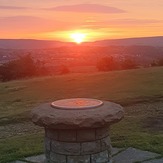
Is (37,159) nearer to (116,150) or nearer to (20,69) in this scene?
(116,150)

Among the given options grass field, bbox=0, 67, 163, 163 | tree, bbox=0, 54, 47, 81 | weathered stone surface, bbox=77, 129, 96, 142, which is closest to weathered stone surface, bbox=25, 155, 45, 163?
grass field, bbox=0, 67, 163, 163

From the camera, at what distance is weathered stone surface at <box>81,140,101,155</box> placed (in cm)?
516

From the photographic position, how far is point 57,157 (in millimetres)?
5297

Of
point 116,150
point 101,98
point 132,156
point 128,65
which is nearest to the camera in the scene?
point 132,156

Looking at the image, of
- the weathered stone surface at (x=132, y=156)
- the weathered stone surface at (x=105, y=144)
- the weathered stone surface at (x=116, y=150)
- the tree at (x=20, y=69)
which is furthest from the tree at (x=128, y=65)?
the weathered stone surface at (x=105, y=144)

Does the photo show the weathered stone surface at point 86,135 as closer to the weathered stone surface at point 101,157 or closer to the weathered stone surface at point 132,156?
the weathered stone surface at point 101,157

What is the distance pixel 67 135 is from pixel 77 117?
1.40ft

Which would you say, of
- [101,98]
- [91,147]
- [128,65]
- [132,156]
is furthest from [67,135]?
[128,65]

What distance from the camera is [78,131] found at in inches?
200

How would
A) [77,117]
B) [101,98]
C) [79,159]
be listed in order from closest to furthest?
1. [77,117]
2. [79,159]
3. [101,98]

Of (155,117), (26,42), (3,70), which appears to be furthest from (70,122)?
(26,42)

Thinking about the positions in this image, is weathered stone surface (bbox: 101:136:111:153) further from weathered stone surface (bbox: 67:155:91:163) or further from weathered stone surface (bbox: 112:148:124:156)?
weathered stone surface (bbox: 112:148:124:156)

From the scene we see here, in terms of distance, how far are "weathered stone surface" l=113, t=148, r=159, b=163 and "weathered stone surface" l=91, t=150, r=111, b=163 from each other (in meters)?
0.64

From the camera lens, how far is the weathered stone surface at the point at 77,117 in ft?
16.0
